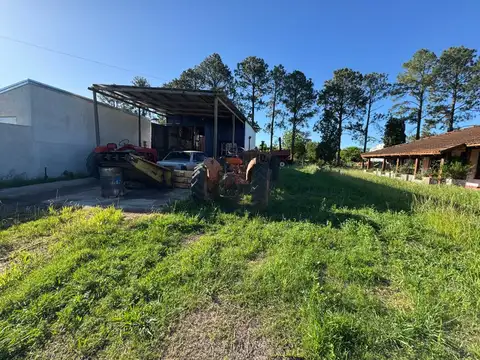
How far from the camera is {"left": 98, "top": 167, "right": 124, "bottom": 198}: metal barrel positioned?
6086 millimetres

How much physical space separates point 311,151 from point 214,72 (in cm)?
1838

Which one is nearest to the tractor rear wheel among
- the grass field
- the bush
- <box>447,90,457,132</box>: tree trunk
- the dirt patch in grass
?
the grass field

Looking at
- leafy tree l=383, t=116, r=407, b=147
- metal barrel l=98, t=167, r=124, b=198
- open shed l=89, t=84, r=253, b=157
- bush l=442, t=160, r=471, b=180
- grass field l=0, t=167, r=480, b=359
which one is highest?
leafy tree l=383, t=116, r=407, b=147

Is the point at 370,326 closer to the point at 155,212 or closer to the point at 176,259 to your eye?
the point at 176,259

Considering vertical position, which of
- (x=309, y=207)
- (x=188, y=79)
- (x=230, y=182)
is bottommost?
(x=309, y=207)

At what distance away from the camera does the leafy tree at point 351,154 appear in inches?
1416

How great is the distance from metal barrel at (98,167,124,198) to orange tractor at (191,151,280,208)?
2466 mm

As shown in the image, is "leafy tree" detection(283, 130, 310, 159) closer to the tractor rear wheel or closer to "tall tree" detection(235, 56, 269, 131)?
"tall tree" detection(235, 56, 269, 131)

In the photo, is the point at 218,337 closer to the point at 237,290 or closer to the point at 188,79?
the point at 237,290

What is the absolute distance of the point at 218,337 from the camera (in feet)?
5.82

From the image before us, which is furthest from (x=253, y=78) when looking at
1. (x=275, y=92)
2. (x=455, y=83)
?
(x=455, y=83)

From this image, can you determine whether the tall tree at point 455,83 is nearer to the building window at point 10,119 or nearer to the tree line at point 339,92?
the tree line at point 339,92

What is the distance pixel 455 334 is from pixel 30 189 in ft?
32.2

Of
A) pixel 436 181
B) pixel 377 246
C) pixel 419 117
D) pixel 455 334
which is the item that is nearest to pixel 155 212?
pixel 377 246
